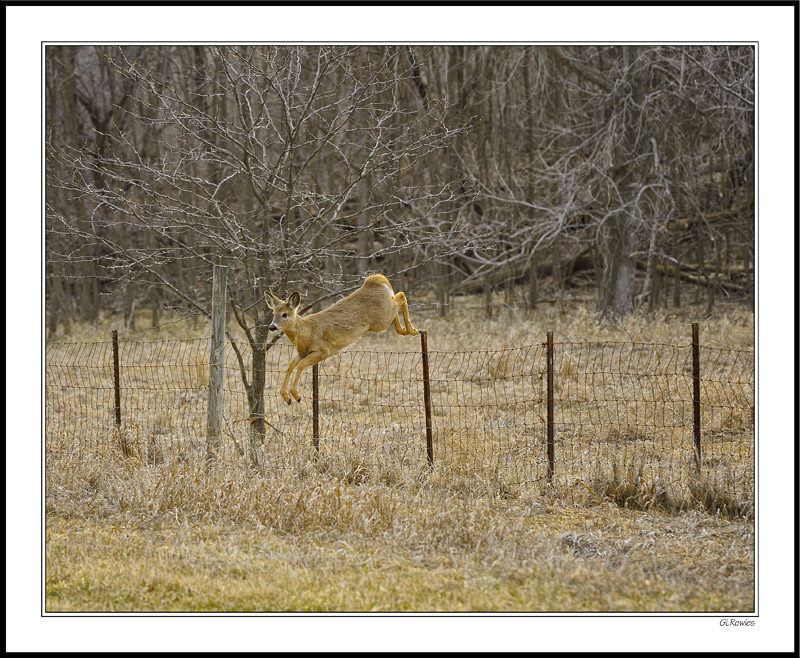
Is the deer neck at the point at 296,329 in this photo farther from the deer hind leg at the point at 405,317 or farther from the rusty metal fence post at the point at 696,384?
the rusty metal fence post at the point at 696,384

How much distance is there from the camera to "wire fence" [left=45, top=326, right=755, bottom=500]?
773 cm

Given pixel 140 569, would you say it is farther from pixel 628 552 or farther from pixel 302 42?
pixel 302 42

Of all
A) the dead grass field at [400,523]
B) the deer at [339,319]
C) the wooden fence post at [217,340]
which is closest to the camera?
the dead grass field at [400,523]

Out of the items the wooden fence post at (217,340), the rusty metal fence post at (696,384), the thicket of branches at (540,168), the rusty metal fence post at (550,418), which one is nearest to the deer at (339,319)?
the wooden fence post at (217,340)

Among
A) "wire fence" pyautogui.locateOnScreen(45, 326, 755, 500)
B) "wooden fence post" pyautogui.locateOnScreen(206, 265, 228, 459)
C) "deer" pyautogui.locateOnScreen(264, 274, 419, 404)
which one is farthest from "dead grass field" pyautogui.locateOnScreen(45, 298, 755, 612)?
"deer" pyautogui.locateOnScreen(264, 274, 419, 404)

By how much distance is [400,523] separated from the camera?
6.30m

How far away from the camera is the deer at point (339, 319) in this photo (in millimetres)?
5328

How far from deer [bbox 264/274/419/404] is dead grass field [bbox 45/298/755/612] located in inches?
52.3

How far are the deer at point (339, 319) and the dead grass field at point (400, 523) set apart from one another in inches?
52.3

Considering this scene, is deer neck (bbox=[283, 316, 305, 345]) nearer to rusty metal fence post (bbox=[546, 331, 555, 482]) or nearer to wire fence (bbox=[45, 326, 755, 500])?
wire fence (bbox=[45, 326, 755, 500])

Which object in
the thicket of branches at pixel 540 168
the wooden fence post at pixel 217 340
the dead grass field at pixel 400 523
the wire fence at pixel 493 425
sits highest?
the thicket of branches at pixel 540 168

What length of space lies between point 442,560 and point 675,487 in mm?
2661

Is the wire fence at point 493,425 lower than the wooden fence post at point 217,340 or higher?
lower

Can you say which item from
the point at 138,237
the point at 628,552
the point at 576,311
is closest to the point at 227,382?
the point at 628,552
